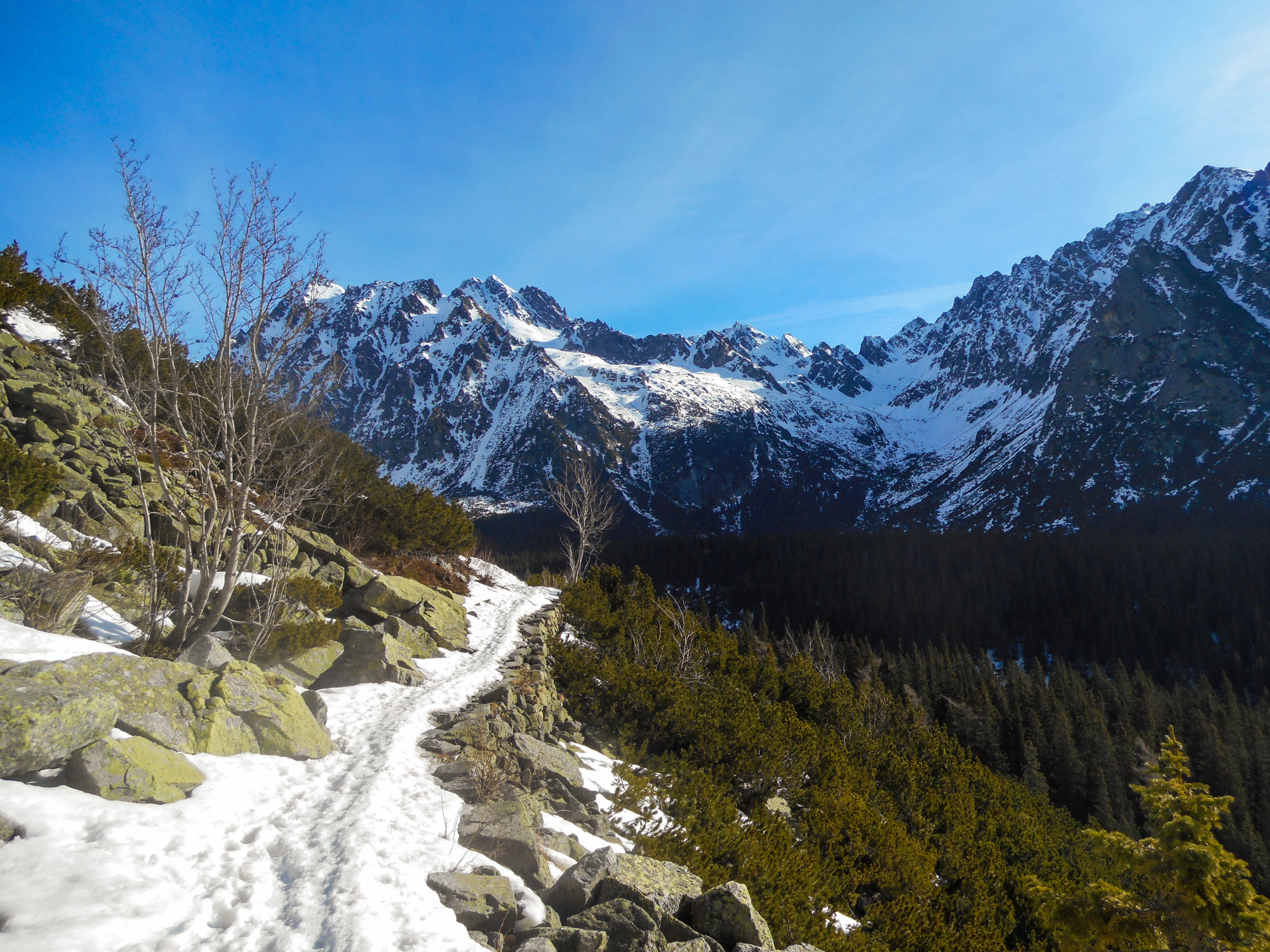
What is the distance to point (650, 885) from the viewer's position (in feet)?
20.4

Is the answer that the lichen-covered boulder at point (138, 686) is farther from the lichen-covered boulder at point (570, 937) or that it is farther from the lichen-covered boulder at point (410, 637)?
the lichen-covered boulder at point (410, 637)

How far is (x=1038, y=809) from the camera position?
31.2 m

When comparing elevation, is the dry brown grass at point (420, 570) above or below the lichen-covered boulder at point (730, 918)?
above

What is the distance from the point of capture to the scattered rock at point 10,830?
4.25 metres

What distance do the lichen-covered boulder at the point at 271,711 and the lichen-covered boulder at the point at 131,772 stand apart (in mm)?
1496

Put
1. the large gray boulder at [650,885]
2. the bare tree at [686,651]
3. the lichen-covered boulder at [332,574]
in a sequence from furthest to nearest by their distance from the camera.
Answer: the bare tree at [686,651] < the lichen-covered boulder at [332,574] < the large gray boulder at [650,885]

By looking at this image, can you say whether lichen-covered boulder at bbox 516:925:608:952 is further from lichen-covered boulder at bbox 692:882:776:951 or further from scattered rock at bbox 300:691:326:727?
scattered rock at bbox 300:691:326:727

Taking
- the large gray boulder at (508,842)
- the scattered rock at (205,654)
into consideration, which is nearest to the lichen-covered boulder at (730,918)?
the large gray boulder at (508,842)

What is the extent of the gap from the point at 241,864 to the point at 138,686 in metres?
2.74

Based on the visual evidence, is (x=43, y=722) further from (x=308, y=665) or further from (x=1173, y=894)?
(x=1173, y=894)

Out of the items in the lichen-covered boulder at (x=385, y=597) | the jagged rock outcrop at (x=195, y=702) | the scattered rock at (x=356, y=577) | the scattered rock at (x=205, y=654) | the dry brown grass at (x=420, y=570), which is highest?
the dry brown grass at (x=420, y=570)

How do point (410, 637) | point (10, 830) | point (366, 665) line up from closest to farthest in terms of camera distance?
1. point (10, 830)
2. point (366, 665)
3. point (410, 637)

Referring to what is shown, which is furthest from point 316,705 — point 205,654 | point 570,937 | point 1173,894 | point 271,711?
point 1173,894

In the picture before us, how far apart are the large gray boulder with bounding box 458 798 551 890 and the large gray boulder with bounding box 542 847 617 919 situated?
0.24 m
